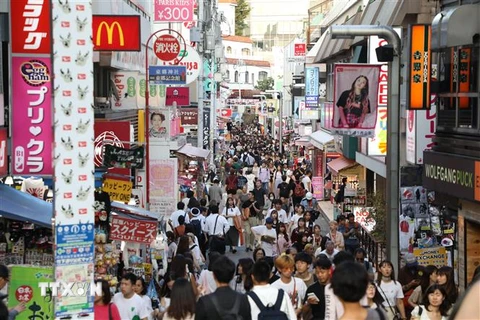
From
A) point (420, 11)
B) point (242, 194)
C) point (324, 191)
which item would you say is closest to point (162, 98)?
point (242, 194)

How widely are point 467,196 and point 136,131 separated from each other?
55.2ft

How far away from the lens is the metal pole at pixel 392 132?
45.9 feet

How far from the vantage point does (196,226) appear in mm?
20203

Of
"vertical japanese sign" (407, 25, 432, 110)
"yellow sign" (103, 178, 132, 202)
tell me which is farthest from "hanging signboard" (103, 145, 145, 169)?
"vertical japanese sign" (407, 25, 432, 110)

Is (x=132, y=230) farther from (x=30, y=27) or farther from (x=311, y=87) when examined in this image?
(x=311, y=87)

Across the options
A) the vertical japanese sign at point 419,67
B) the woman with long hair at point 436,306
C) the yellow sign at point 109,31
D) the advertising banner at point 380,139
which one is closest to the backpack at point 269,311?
the woman with long hair at point 436,306

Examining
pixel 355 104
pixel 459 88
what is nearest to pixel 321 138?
pixel 355 104

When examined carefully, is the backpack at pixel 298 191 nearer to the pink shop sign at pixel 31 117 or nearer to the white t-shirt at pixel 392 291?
the pink shop sign at pixel 31 117

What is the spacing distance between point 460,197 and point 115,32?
236 inches

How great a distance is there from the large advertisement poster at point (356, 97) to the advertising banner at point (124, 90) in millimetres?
9219

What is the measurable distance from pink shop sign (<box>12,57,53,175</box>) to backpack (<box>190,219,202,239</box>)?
6.51m

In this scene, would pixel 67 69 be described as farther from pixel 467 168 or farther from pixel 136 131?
pixel 136 131

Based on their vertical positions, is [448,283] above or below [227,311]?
below

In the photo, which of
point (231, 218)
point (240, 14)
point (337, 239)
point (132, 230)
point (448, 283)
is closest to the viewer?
point (448, 283)
